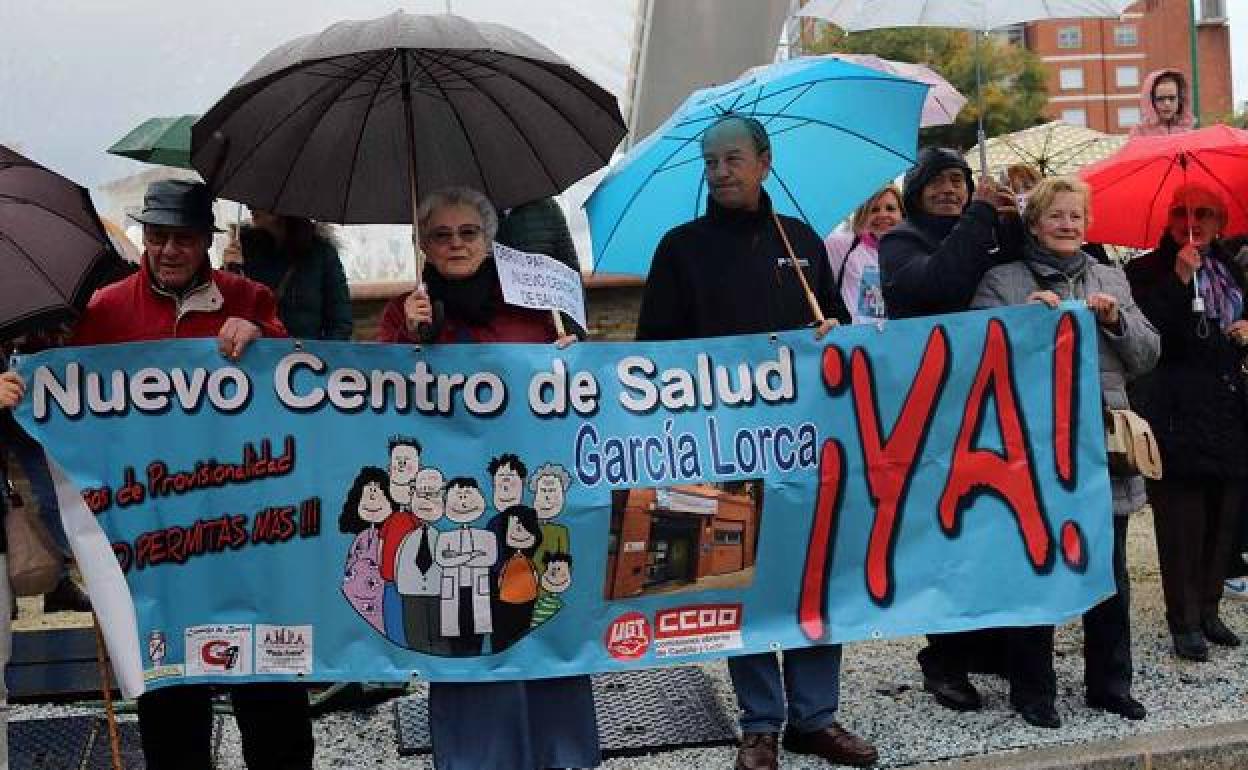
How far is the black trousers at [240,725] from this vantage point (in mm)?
4371

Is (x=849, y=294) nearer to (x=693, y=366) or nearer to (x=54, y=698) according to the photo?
(x=693, y=366)

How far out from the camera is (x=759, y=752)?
16.4 ft

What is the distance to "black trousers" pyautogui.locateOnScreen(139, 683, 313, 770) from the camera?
4.37 metres

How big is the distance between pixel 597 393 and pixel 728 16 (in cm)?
736

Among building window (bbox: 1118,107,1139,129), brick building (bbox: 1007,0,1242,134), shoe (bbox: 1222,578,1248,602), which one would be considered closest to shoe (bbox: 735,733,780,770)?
shoe (bbox: 1222,578,1248,602)

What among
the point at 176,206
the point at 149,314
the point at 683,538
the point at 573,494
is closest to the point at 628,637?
the point at 683,538

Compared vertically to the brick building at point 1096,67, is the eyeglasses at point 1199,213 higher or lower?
lower

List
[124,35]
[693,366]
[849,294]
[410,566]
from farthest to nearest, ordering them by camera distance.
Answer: [124,35] → [849,294] → [693,366] → [410,566]

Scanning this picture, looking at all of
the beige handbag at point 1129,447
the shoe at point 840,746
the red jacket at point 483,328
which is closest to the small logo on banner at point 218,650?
the red jacket at point 483,328

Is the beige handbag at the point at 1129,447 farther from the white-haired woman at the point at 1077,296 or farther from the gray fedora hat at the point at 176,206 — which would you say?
the gray fedora hat at the point at 176,206

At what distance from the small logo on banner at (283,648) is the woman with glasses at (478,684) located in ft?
1.27

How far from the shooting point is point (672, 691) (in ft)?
19.9

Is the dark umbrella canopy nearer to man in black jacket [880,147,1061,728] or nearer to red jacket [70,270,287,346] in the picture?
red jacket [70,270,287,346]

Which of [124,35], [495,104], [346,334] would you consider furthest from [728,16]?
[495,104]
